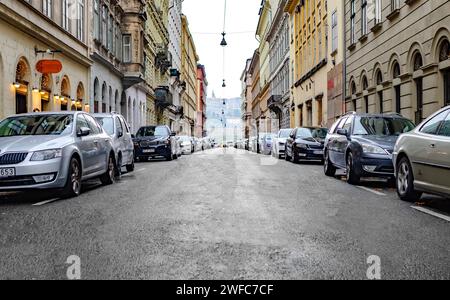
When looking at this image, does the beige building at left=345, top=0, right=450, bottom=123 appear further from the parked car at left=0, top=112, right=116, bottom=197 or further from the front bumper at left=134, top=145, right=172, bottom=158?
the parked car at left=0, top=112, right=116, bottom=197

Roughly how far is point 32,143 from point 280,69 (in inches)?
2166

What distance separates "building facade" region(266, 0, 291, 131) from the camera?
186 feet

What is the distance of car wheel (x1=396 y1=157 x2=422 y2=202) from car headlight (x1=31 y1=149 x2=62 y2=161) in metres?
5.51

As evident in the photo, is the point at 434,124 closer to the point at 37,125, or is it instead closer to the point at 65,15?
the point at 37,125

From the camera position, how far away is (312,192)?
34.2 feet

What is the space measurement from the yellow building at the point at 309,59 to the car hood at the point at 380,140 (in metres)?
22.6

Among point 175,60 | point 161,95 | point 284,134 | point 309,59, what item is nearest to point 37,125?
point 284,134

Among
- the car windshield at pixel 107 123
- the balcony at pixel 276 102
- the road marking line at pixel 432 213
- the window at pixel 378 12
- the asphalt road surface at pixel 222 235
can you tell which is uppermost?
the window at pixel 378 12

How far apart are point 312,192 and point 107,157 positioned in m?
4.49

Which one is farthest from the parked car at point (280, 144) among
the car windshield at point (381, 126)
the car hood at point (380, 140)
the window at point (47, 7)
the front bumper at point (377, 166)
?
the front bumper at point (377, 166)

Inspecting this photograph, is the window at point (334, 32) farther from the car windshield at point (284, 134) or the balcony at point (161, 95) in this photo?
the balcony at point (161, 95)

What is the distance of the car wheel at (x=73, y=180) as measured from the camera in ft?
31.6
